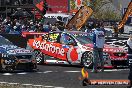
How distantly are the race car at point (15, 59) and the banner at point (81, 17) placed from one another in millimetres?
15279

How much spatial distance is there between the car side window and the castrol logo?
321 millimetres

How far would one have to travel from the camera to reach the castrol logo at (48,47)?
17828 mm

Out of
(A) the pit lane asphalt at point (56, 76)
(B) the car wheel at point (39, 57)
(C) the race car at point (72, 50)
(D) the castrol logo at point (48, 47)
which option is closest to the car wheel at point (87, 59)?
(C) the race car at point (72, 50)

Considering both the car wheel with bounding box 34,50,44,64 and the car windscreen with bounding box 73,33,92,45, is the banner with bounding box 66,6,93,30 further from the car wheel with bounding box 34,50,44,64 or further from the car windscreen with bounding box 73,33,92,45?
the car windscreen with bounding box 73,33,92,45

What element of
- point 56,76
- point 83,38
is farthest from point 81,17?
point 56,76

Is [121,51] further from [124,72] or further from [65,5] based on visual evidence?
[65,5]

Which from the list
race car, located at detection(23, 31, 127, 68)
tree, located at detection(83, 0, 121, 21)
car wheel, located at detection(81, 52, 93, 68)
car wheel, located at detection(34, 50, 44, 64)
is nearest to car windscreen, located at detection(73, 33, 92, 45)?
race car, located at detection(23, 31, 127, 68)

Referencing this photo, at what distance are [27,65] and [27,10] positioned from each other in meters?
35.3

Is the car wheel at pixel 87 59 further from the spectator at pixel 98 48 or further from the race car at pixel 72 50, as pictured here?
the spectator at pixel 98 48

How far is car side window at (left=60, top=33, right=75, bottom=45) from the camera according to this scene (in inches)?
693

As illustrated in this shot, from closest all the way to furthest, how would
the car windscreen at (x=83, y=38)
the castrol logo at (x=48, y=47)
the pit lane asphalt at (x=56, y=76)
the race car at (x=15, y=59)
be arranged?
the pit lane asphalt at (x=56, y=76) < the race car at (x=15, y=59) < the car windscreen at (x=83, y=38) < the castrol logo at (x=48, y=47)

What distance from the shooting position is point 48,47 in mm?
18297

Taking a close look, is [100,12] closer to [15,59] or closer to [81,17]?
[81,17]

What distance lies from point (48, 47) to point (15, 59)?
130 inches
